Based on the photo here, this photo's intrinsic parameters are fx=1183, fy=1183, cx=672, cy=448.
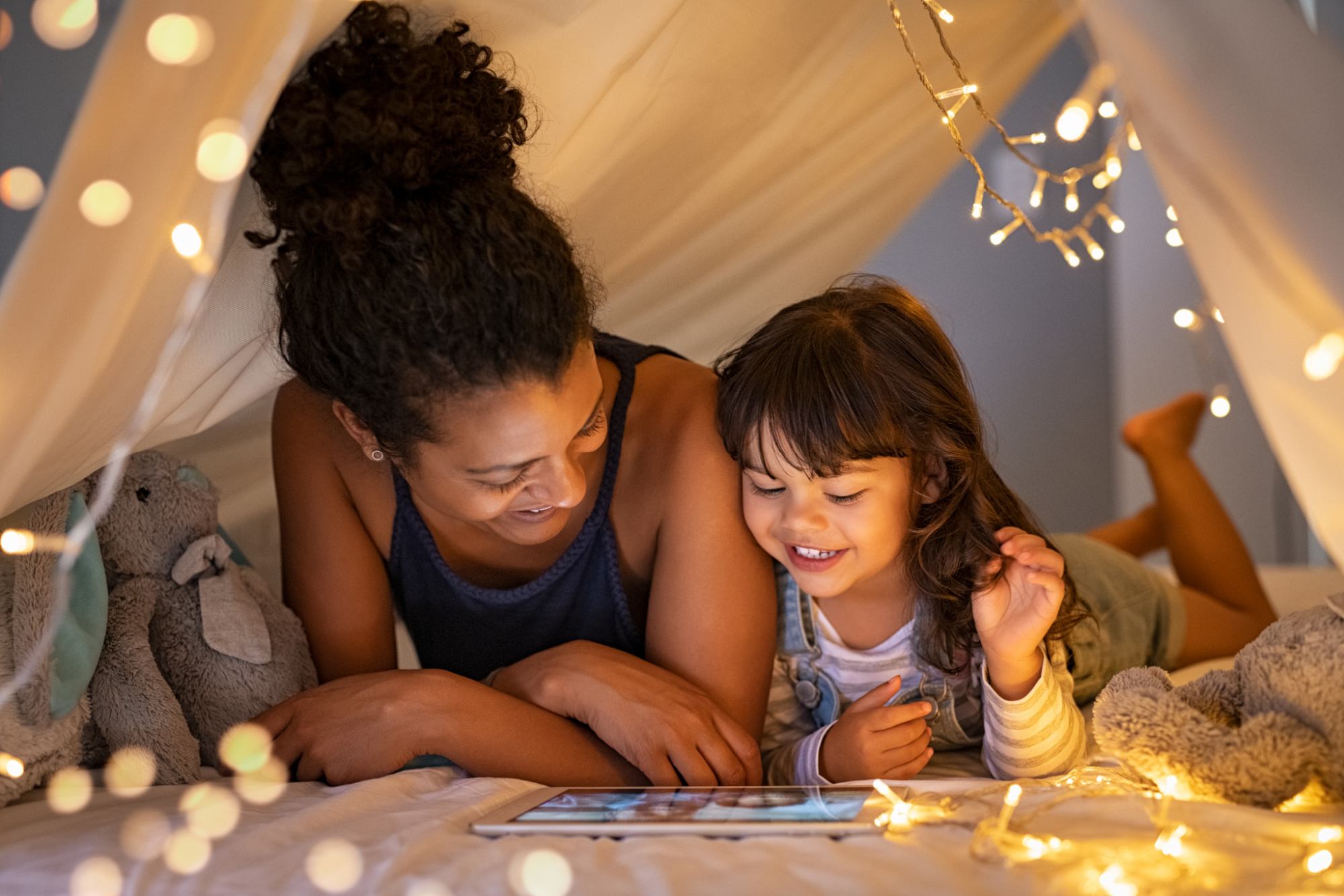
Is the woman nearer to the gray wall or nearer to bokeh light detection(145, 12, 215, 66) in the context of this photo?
bokeh light detection(145, 12, 215, 66)

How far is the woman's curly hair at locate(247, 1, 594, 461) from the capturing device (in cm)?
105

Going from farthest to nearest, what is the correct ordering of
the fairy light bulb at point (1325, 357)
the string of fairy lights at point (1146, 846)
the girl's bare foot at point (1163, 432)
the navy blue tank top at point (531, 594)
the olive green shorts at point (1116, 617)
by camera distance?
the girl's bare foot at point (1163, 432) < the olive green shorts at point (1116, 617) < the navy blue tank top at point (531, 594) < the fairy light bulb at point (1325, 357) < the string of fairy lights at point (1146, 846)

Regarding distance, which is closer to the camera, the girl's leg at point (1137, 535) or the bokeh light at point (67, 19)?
the bokeh light at point (67, 19)

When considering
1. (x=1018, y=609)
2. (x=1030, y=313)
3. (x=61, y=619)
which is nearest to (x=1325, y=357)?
(x=1018, y=609)

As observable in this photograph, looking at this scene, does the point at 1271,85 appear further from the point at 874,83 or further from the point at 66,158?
the point at 66,158

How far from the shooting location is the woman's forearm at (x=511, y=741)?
1172 mm

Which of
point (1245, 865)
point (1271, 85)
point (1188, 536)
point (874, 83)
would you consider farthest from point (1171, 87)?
point (1188, 536)

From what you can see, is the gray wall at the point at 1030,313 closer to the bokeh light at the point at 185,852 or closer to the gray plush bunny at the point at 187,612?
the gray plush bunny at the point at 187,612

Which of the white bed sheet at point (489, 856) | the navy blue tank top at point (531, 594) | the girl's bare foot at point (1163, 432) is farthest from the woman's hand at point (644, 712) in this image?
the girl's bare foot at point (1163, 432)

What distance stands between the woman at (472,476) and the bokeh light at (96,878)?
33 centimetres

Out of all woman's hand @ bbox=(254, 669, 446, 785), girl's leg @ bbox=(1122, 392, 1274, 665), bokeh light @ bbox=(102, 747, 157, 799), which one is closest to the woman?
woman's hand @ bbox=(254, 669, 446, 785)

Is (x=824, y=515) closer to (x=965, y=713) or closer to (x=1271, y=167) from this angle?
(x=965, y=713)

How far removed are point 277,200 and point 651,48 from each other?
0.50 m

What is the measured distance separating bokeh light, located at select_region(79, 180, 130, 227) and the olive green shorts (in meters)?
1.19
